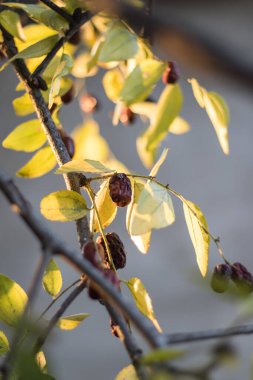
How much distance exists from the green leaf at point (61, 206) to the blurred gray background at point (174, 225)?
1.64 m

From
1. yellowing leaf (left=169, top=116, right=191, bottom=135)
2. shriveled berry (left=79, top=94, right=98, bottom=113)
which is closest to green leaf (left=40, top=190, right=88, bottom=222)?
yellowing leaf (left=169, top=116, right=191, bottom=135)

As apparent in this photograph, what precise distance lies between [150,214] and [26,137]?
25cm

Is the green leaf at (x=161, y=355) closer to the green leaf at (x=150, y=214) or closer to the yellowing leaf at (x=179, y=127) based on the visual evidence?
the green leaf at (x=150, y=214)

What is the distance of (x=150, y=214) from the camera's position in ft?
1.39

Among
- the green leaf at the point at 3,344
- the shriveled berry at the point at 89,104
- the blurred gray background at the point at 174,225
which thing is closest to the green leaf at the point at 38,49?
the green leaf at the point at 3,344

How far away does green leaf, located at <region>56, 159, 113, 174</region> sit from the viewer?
17.3 inches

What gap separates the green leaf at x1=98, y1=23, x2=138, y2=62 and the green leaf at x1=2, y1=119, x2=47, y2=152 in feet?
0.61

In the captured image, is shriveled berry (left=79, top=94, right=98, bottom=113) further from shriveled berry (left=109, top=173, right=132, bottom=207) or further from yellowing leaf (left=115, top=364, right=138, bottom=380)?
yellowing leaf (left=115, top=364, right=138, bottom=380)

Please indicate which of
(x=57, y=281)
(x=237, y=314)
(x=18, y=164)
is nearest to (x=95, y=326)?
(x=18, y=164)

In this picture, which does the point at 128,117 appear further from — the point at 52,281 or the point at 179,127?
the point at 52,281

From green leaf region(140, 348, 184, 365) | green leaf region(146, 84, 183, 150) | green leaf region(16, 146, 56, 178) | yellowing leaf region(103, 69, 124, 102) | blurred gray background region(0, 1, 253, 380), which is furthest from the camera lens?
blurred gray background region(0, 1, 253, 380)

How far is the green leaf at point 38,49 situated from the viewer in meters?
0.49

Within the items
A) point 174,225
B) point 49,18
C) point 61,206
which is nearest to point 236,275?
point 61,206

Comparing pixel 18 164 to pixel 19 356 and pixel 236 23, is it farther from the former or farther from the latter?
pixel 19 356
